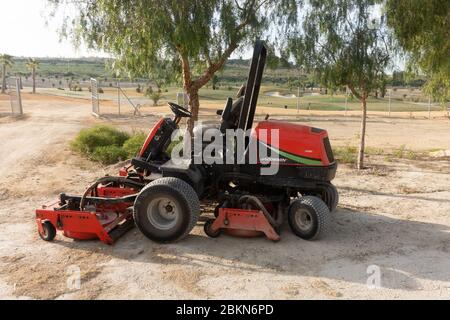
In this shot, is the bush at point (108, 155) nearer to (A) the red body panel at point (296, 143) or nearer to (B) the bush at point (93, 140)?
(B) the bush at point (93, 140)

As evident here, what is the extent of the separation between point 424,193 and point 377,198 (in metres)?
1.16

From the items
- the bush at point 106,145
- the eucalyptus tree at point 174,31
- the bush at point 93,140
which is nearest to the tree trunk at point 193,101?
the eucalyptus tree at point 174,31

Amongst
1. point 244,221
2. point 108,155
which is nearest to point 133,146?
point 108,155

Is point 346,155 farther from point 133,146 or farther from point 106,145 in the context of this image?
point 106,145

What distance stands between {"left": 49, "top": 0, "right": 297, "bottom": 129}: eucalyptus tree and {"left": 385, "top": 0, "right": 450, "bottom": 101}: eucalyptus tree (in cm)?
254

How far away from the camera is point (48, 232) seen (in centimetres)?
639

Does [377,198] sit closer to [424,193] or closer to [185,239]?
[424,193]

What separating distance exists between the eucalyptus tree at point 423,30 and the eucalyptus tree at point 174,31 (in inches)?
100

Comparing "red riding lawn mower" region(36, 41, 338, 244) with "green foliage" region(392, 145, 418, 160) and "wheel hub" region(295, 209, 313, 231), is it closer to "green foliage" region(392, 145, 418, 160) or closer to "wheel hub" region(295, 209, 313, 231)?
"wheel hub" region(295, 209, 313, 231)

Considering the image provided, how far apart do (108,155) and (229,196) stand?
6359 millimetres

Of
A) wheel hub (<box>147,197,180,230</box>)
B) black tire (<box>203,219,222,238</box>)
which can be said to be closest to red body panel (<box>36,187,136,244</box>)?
wheel hub (<box>147,197,180,230</box>)

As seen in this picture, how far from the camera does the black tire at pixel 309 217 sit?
6273 mm

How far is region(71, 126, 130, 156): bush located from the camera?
1291cm
